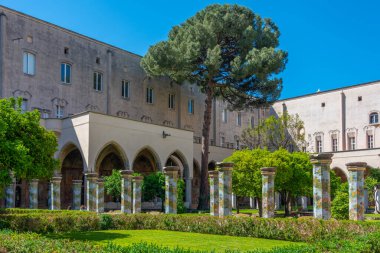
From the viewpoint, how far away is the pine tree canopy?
121 ft

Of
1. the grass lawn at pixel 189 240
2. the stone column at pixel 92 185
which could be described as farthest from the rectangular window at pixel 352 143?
the grass lawn at pixel 189 240

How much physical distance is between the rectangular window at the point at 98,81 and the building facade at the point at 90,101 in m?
0.03

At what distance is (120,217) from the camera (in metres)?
20.8

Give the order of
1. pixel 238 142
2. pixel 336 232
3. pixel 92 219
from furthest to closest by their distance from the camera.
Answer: pixel 238 142, pixel 92 219, pixel 336 232

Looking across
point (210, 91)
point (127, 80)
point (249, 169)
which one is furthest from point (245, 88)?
point (249, 169)

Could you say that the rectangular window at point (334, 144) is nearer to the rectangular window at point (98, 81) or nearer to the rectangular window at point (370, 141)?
the rectangular window at point (370, 141)

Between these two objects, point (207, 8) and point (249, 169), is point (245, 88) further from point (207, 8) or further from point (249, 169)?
point (249, 169)

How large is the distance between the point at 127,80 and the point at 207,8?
868 centimetres

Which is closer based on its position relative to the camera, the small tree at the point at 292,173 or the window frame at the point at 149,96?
the small tree at the point at 292,173

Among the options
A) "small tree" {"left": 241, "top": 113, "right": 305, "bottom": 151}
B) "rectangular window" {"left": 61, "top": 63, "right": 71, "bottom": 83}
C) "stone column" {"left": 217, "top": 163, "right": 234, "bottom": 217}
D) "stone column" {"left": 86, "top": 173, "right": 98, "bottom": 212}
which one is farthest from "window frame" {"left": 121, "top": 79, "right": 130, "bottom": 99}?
"stone column" {"left": 217, "top": 163, "right": 234, "bottom": 217}

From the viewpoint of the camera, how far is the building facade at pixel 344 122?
148 feet

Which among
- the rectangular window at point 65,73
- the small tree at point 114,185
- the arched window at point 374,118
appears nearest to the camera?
the small tree at point 114,185

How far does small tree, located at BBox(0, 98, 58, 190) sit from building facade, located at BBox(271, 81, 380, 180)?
32282 millimetres

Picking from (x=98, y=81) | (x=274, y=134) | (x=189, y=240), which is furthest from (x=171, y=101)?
(x=189, y=240)
